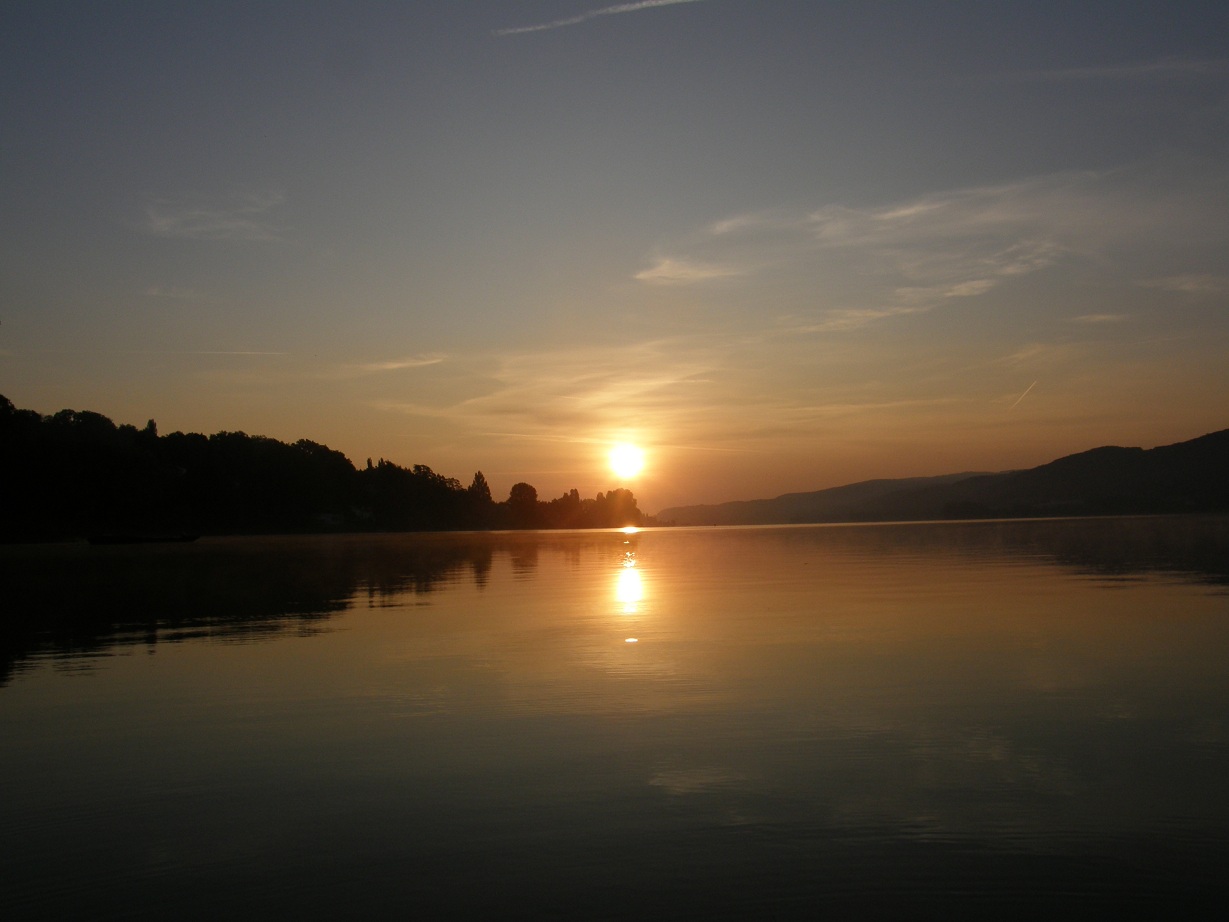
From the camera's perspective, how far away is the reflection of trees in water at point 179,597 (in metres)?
22.8

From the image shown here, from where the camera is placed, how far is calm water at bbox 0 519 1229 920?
7387 mm

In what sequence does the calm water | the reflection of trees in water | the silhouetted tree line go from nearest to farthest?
the calm water → the reflection of trees in water → the silhouetted tree line

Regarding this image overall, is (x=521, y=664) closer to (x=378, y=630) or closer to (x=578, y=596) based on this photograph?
(x=378, y=630)

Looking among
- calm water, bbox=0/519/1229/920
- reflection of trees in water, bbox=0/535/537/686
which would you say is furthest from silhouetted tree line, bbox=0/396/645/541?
calm water, bbox=0/519/1229/920

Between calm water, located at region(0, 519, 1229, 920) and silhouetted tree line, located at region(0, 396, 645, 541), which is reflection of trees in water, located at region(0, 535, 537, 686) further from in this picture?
silhouetted tree line, located at region(0, 396, 645, 541)

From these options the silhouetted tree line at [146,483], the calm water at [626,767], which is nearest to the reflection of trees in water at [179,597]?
the calm water at [626,767]

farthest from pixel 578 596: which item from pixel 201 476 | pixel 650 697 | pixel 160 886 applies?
pixel 201 476

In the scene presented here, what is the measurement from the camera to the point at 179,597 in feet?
112

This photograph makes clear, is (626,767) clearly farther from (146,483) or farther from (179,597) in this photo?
(146,483)

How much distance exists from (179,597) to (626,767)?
2812 centimetres

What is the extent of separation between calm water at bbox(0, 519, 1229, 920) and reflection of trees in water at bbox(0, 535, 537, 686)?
0.39m

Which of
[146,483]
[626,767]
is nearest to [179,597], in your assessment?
[626,767]

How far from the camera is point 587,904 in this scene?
706 centimetres

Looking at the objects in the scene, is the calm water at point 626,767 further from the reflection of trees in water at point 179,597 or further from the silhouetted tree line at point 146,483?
the silhouetted tree line at point 146,483
